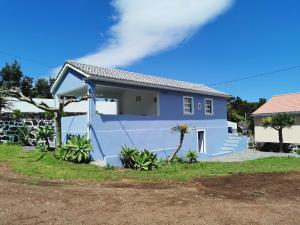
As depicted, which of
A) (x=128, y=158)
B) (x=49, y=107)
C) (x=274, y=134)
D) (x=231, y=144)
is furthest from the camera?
(x=274, y=134)

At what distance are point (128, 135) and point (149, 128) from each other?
2023 mm

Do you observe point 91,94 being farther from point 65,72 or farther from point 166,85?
point 166,85

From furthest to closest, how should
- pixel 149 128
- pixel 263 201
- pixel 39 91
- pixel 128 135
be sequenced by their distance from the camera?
pixel 39 91 < pixel 149 128 < pixel 128 135 < pixel 263 201

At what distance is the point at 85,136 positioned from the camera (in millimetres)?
17219

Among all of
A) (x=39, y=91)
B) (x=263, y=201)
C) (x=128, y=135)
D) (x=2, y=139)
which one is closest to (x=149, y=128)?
(x=128, y=135)

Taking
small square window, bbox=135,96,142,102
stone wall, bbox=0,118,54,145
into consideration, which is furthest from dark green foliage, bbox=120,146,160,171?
stone wall, bbox=0,118,54,145

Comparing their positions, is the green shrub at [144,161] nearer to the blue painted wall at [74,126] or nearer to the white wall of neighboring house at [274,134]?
the blue painted wall at [74,126]

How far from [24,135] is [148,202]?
54.2ft

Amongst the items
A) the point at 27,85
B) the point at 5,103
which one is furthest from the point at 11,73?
the point at 5,103

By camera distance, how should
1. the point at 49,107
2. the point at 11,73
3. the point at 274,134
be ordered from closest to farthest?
1. the point at 49,107
2. the point at 274,134
3. the point at 11,73

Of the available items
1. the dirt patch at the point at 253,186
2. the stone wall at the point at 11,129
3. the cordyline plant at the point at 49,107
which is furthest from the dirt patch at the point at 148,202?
the stone wall at the point at 11,129

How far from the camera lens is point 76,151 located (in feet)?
53.4

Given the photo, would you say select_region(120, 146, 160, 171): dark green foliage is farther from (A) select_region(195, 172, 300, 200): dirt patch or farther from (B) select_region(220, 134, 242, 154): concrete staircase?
(B) select_region(220, 134, 242, 154): concrete staircase

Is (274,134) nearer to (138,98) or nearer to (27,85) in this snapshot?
(138,98)
